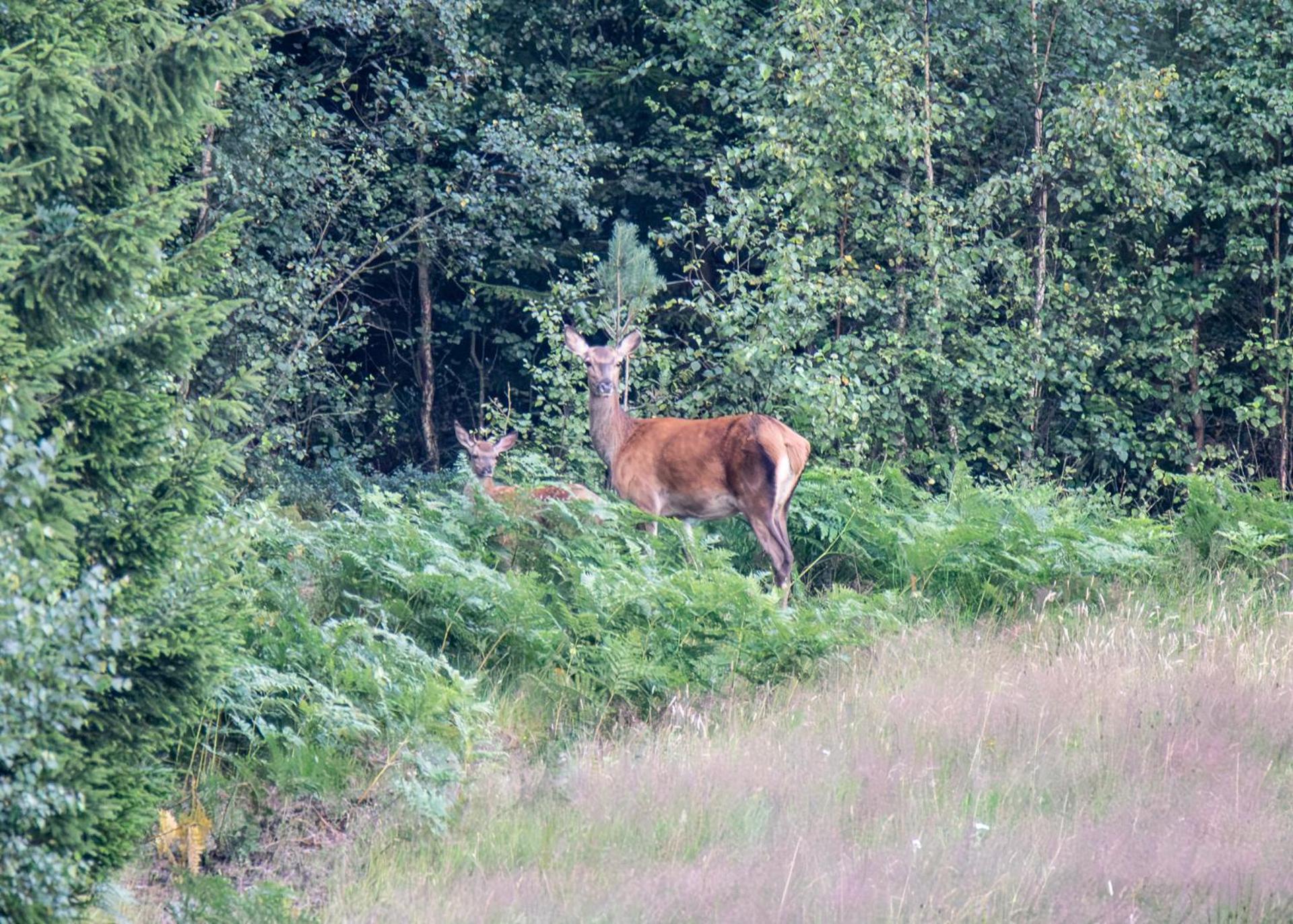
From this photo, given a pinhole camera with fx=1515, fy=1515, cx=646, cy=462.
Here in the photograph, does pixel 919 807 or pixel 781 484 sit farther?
pixel 781 484

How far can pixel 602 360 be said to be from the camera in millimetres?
11430

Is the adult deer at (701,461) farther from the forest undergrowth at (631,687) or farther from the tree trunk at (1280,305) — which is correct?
the tree trunk at (1280,305)

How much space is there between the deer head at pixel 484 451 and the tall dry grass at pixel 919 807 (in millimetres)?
6014

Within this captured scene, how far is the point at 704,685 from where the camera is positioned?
6543mm

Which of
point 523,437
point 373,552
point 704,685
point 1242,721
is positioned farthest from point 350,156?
point 1242,721

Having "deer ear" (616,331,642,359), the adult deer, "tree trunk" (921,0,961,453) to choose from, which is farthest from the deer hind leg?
"tree trunk" (921,0,961,453)

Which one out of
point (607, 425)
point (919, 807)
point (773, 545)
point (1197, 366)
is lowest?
point (773, 545)

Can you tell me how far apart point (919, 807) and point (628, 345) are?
7288mm

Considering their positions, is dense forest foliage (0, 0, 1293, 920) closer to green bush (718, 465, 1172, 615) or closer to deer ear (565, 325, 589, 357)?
green bush (718, 465, 1172, 615)

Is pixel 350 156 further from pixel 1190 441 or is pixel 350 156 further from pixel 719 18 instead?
pixel 1190 441

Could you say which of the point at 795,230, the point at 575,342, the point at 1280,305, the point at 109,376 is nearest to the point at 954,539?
the point at 575,342

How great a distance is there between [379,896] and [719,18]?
39.2 ft

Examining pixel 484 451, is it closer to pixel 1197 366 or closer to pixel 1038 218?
pixel 1038 218

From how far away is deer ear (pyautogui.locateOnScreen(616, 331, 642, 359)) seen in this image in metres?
11.7
